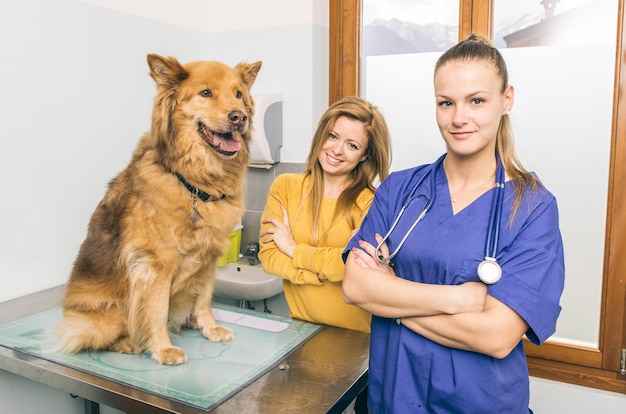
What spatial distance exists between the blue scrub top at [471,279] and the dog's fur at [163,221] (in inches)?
25.3

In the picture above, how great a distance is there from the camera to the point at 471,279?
115 cm

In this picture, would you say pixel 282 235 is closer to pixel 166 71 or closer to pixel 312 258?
pixel 312 258

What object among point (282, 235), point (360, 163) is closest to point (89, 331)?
point (282, 235)

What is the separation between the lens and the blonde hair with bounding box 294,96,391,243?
1.77 metres

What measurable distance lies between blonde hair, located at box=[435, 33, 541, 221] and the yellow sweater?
62 centimetres

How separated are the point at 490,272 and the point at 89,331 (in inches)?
48.0

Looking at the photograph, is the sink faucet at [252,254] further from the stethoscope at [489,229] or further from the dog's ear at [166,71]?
the stethoscope at [489,229]

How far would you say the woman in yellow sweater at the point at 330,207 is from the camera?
5.78 feet

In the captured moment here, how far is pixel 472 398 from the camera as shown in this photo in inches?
45.1

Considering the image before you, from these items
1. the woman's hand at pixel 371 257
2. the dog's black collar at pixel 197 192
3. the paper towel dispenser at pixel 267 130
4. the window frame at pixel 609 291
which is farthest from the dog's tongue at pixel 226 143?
the window frame at pixel 609 291

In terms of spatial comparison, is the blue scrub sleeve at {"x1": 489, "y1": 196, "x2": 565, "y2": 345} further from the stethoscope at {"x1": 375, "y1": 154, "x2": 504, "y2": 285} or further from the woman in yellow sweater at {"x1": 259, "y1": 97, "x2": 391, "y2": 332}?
the woman in yellow sweater at {"x1": 259, "y1": 97, "x2": 391, "y2": 332}

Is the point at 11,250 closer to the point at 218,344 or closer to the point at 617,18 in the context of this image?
the point at 218,344

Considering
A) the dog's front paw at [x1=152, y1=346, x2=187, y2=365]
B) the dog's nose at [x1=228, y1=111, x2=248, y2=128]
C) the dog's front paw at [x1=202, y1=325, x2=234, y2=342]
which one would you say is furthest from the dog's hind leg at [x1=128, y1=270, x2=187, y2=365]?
the dog's nose at [x1=228, y1=111, x2=248, y2=128]

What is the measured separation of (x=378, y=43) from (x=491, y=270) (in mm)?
2145
